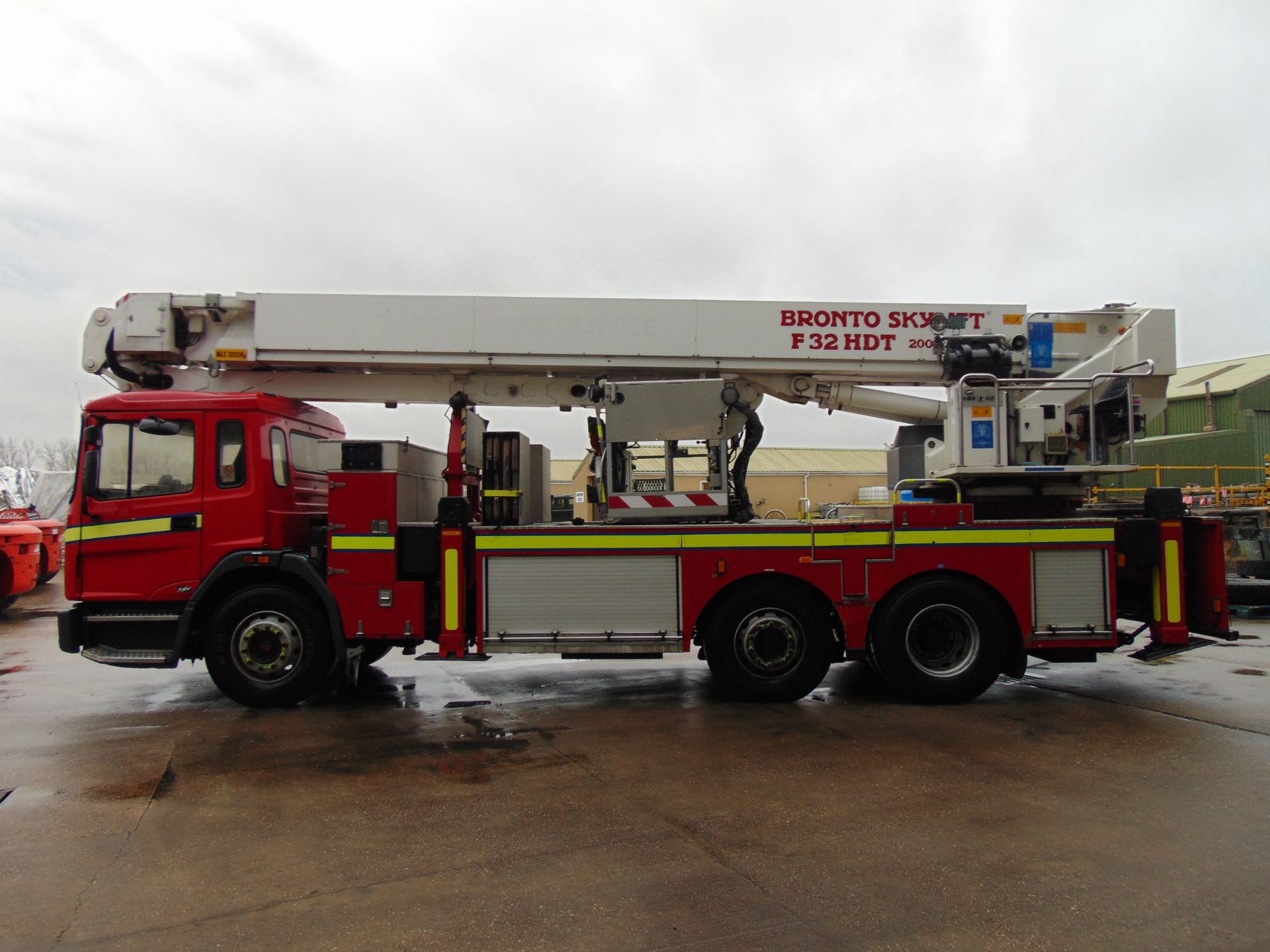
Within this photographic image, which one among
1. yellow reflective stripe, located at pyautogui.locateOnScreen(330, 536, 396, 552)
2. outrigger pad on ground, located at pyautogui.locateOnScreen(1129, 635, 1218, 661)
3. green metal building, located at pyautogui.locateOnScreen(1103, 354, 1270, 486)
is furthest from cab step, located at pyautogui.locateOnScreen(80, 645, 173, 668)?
green metal building, located at pyautogui.locateOnScreen(1103, 354, 1270, 486)

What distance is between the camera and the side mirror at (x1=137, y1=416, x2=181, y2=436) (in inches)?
289

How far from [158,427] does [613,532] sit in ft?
13.3

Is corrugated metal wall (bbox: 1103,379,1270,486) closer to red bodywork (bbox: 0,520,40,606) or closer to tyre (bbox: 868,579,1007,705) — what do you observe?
tyre (bbox: 868,579,1007,705)

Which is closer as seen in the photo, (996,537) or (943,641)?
(996,537)

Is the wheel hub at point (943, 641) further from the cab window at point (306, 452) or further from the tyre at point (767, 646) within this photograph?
the cab window at point (306, 452)

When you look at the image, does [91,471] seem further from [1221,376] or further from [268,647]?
[1221,376]

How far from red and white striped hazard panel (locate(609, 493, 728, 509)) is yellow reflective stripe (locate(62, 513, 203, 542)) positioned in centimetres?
376

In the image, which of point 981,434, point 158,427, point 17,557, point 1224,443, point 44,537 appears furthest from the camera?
point 1224,443

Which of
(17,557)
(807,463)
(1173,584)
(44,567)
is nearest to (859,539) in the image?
(1173,584)

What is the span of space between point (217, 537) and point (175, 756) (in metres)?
2.04

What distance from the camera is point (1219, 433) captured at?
98.2 ft

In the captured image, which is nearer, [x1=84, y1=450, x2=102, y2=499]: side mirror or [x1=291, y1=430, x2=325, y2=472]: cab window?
[x1=84, y1=450, x2=102, y2=499]: side mirror

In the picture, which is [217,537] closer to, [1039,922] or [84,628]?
[84,628]

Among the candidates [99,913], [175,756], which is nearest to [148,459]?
[175,756]
